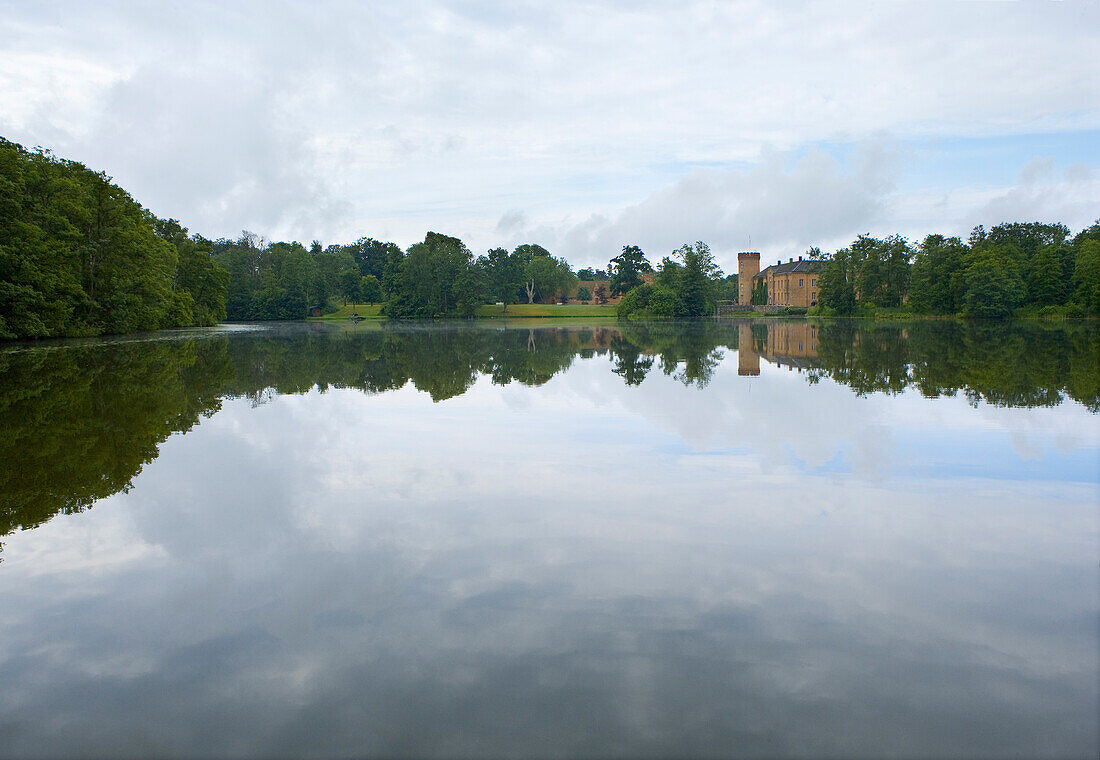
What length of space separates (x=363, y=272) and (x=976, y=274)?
106206mm

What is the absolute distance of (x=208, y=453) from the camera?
9781 mm

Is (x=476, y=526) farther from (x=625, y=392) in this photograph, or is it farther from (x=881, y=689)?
(x=625, y=392)

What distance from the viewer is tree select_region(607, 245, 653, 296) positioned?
115m

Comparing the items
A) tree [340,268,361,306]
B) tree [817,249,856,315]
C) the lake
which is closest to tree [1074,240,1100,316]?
tree [817,249,856,315]

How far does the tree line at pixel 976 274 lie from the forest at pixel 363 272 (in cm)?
16

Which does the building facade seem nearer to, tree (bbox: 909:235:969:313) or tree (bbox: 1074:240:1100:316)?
tree (bbox: 909:235:969:313)

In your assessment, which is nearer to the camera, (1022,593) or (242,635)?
(242,635)

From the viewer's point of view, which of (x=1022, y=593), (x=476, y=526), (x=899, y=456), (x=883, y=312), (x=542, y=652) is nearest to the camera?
(x=542, y=652)

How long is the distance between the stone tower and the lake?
12603cm

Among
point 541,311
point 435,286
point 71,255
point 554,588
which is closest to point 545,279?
point 541,311

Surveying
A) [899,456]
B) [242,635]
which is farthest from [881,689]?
[899,456]

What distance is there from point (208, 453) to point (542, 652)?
713 centimetres

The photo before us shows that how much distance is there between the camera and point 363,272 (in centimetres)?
14500

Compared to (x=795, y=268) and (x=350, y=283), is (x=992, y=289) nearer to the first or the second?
(x=795, y=268)
